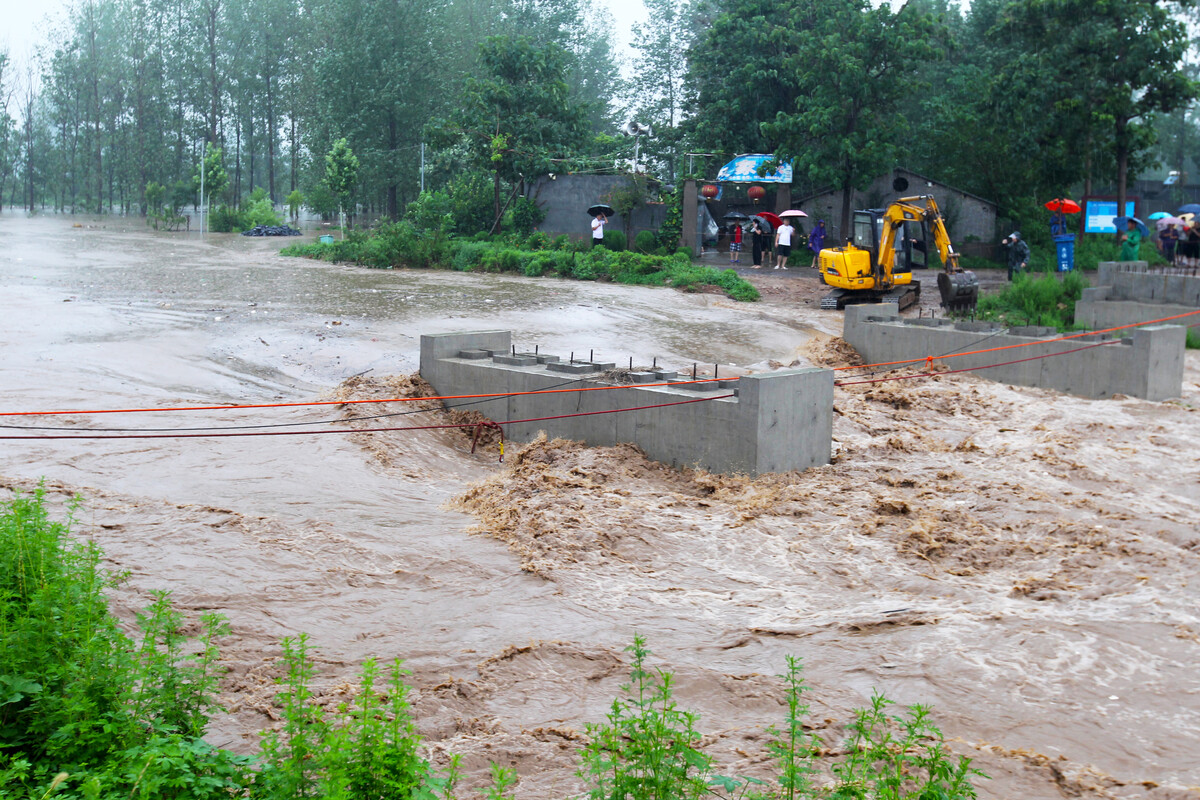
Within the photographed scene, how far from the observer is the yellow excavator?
79.6 ft

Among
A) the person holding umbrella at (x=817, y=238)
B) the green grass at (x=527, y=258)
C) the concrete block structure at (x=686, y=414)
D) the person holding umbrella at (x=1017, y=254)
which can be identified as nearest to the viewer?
the concrete block structure at (x=686, y=414)

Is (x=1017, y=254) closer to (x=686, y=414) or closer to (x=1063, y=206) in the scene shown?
(x=1063, y=206)

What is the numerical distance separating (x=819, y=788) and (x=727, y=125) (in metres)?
37.5

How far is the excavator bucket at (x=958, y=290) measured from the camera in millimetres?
23348

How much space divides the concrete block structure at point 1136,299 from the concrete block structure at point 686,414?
45.0 feet

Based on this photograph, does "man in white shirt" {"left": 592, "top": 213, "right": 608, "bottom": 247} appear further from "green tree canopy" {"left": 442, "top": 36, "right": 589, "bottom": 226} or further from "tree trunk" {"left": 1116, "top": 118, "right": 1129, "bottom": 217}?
"tree trunk" {"left": 1116, "top": 118, "right": 1129, "bottom": 217}

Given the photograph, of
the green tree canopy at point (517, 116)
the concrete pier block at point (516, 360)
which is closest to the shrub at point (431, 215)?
the green tree canopy at point (517, 116)

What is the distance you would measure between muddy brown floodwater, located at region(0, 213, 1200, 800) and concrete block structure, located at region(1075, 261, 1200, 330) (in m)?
7.51

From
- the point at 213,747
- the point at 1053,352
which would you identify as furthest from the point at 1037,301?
the point at 213,747

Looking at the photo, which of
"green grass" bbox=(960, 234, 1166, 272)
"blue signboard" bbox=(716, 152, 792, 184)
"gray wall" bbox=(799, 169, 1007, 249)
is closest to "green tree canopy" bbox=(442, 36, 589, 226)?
"blue signboard" bbox=(716, 152, 792, 184)

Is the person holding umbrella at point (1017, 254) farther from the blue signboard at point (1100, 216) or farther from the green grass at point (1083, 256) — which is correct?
the blue signboard at point (1100, 216)

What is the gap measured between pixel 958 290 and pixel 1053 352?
6.13m

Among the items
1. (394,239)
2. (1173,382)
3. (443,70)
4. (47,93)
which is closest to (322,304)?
(394,239)

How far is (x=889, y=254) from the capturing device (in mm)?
24578
